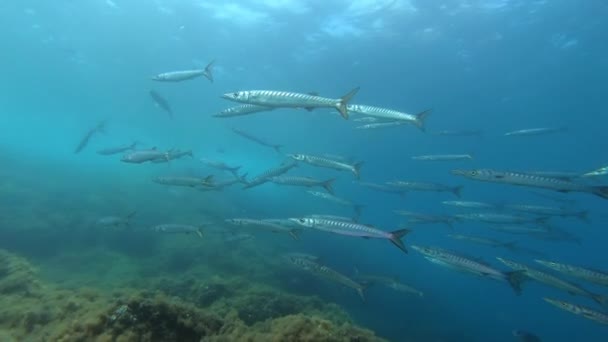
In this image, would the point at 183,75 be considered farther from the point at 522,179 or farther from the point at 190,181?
the point at 522,179

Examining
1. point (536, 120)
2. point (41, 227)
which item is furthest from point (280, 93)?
point (536, 120)

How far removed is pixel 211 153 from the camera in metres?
81.1

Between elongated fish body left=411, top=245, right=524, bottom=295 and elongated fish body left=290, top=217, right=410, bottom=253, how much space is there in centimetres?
266

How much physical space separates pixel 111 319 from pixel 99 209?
16.9 metres

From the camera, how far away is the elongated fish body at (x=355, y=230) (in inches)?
230

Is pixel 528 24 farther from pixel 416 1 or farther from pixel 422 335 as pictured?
pixel 422 335

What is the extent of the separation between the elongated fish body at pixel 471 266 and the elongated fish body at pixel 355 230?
8.74 ft

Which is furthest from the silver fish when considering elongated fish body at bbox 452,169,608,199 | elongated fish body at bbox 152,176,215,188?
elongated fish body at bbox 452,169,608,199

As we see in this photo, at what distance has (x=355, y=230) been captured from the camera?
20.3ft

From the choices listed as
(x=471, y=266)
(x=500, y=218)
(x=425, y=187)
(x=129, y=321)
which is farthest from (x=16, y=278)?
(x=500, y=218)

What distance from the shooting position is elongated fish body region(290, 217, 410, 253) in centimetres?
585

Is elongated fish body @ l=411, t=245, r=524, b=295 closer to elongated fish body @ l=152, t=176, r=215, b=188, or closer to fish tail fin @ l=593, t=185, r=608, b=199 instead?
fish tail fin @ l=593, t=185, r=608, b=199

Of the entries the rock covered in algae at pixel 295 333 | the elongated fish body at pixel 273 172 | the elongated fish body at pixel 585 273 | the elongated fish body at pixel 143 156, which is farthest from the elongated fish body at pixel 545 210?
the elongated fish body at pixel 143 156

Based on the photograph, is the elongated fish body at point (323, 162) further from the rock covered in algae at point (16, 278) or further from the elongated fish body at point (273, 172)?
the rock covered in algae at point (16, 278)
